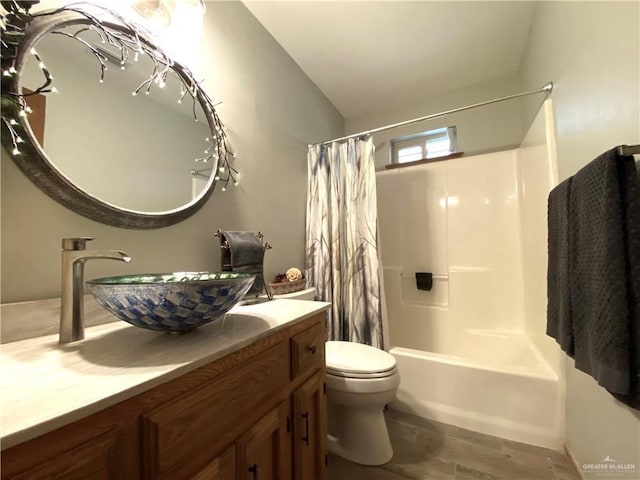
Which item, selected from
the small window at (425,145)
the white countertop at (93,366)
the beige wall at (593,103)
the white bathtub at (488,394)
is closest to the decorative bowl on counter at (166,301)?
the white countertop at (93,366)

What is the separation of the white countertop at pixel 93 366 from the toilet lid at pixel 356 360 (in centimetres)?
59

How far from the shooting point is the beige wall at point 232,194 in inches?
28.1

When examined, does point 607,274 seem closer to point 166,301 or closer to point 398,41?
point 166,301

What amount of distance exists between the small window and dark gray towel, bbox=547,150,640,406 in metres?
1.74

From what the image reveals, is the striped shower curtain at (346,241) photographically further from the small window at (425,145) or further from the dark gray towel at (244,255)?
the small window at (425,145)

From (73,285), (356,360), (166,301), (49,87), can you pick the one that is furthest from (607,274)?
(49,87)

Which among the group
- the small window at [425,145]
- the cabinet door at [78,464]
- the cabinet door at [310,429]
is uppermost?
the small window at [425,145]

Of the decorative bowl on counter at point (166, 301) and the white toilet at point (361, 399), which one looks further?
the white toilet at point (361, 399)

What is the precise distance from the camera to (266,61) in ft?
5.62

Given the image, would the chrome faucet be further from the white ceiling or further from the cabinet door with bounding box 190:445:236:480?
the white ceiling

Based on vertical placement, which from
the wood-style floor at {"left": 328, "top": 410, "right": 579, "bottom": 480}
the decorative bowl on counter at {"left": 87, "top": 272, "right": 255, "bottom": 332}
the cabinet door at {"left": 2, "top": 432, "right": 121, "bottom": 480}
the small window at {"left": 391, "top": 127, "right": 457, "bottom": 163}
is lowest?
the wood-style floor at {"left": 328, "top": 410, "right": 579, "bottom": 480}

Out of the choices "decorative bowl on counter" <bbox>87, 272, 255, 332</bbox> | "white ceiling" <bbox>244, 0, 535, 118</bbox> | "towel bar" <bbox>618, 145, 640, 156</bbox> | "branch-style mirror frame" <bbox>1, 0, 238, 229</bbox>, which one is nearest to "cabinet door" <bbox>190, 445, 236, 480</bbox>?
"decorative bowl on counter" <bbox>87, 272, 255, 332</bbox>

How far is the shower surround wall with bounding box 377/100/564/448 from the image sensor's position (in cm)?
144

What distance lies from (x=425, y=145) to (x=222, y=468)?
9.18 feet
